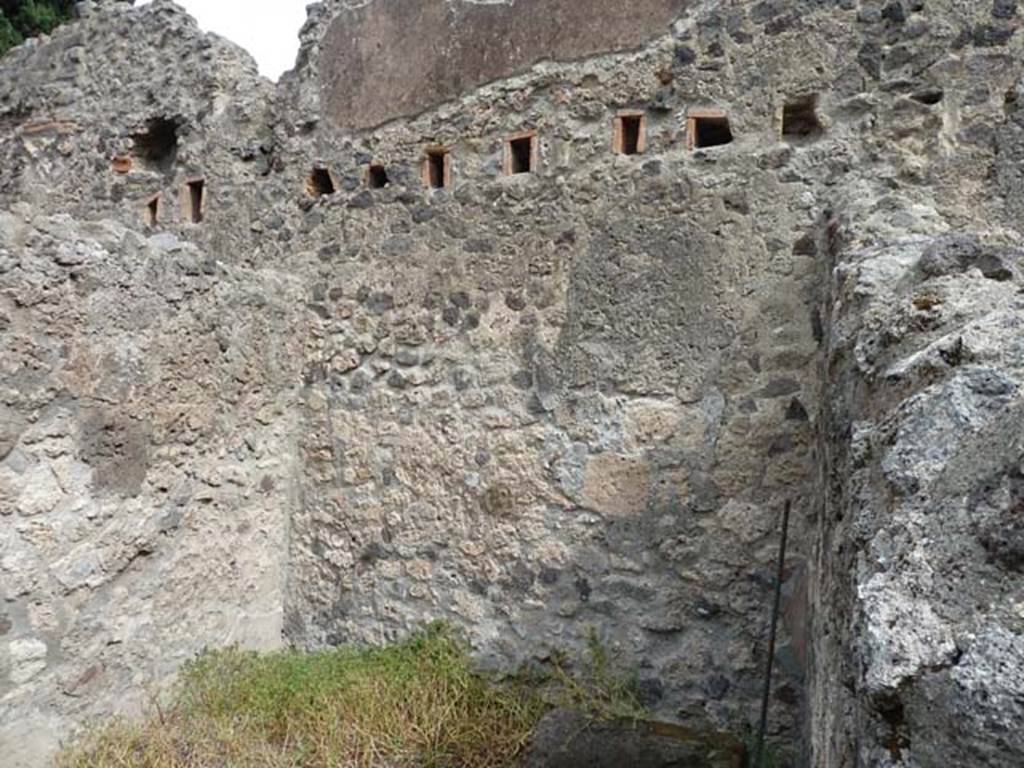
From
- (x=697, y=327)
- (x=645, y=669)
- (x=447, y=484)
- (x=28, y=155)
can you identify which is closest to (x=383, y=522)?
(x=447, y=484)

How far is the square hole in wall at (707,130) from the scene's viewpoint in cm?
329

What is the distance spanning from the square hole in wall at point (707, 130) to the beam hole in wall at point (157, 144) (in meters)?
2.65

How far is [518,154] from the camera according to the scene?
12.0 feet

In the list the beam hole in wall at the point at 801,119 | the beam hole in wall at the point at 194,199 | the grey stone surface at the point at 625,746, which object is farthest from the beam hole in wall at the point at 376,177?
the grey stone surface at the point at 625,746

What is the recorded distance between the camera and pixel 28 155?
4.90 meters

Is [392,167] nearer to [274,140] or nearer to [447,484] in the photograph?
[274,140]

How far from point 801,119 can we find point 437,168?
4.98 feet

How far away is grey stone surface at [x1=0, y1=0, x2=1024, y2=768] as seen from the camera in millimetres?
2928

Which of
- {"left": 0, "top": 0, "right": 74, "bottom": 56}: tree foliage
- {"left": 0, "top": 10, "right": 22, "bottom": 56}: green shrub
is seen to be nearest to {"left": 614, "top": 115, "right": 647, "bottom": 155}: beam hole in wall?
{"left": 0, "top": 10, "right": 22, "bottom": 56}: green shrub

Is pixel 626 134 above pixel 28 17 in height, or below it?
below

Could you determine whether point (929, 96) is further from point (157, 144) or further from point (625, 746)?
point (157, 144)

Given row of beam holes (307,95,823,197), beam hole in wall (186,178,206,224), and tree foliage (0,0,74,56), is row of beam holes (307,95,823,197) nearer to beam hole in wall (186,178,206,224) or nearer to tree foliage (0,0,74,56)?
beam hole in wall (186,178,206,224)

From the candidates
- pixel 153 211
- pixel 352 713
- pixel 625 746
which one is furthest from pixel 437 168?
pixel 625 746

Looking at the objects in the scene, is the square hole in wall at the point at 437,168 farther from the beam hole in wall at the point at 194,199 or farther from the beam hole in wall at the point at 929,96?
the beam hole in wall at the point at 929,96
